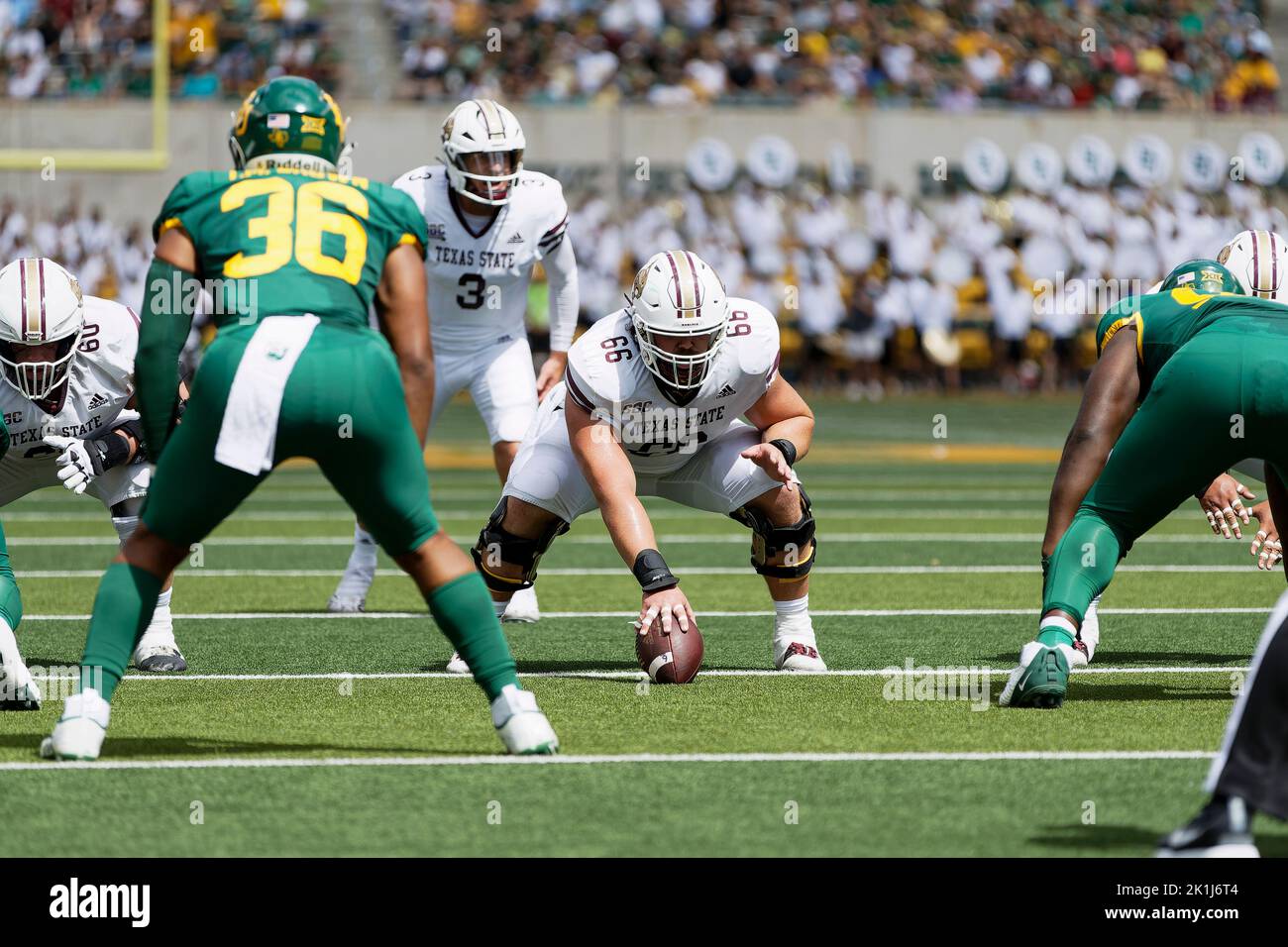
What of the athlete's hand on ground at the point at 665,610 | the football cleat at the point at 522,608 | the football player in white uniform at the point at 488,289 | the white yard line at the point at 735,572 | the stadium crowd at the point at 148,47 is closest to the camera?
the athlete's hand on ground at the point at 665,610

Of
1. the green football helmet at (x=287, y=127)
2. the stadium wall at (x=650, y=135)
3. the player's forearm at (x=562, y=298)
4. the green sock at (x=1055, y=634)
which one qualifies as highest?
the stadium wall at (x=650, y=135)

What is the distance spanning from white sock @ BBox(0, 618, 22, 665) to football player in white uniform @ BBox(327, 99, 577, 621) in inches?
98.4

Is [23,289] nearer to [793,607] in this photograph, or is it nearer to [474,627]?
[474,627]

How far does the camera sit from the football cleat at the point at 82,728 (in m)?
4.66

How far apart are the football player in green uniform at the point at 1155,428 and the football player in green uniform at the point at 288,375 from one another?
5.31 feet

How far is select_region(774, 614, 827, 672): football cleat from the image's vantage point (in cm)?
641

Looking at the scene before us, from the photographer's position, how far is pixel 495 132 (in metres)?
A: 7.56

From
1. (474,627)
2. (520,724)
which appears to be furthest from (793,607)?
(474,627)

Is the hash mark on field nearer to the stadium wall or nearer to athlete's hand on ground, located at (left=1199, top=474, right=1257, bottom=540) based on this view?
athlete's hand on ground, located at (left=1199, top=474, right=1257, bottom=540)

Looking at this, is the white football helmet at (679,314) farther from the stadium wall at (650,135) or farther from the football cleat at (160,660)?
the stadium wall at (650,135)

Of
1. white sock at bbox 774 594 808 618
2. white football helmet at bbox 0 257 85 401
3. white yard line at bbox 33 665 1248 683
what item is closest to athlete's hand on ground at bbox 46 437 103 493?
white football helmet at bbox 0 257 85 401

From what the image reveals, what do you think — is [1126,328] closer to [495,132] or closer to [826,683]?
[826,683]

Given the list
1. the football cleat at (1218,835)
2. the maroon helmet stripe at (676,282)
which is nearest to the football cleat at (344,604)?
the maroon helmet stripe at (676,282)
